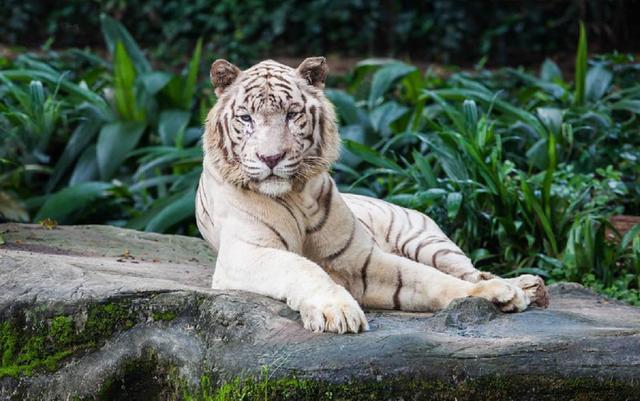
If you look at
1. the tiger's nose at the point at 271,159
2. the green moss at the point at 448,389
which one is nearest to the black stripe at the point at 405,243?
the tiger's nose at the point at 271,159

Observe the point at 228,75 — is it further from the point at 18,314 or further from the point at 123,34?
the point at 123,34

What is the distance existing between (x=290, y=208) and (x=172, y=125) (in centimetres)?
432

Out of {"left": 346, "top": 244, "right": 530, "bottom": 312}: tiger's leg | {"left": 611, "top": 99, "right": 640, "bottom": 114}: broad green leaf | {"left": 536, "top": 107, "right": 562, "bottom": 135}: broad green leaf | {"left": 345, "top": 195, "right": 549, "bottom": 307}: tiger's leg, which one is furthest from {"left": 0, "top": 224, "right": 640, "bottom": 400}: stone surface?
{"left": 611, "top": 99, "right": 640, "bottom": 114}: broad green leaf

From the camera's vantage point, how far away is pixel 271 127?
382cm

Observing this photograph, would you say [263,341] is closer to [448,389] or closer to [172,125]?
[448,389]

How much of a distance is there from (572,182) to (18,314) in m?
3.83

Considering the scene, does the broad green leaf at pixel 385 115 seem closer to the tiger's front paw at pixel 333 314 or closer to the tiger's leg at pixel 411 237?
the tiger's leg at pixel 411 237

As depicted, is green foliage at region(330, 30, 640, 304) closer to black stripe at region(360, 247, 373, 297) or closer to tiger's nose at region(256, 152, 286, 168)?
black stripe at region(360, 247, 373, 297)

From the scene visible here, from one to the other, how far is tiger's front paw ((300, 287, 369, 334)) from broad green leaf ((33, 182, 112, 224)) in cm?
398

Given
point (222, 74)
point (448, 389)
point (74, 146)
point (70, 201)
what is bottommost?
point (70, 201)

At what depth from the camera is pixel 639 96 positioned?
778 cm

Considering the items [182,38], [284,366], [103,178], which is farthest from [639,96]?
[182,38]

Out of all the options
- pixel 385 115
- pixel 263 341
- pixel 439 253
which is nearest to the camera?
pixel 263 341

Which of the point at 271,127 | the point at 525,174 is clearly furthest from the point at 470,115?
the point at 271,127
